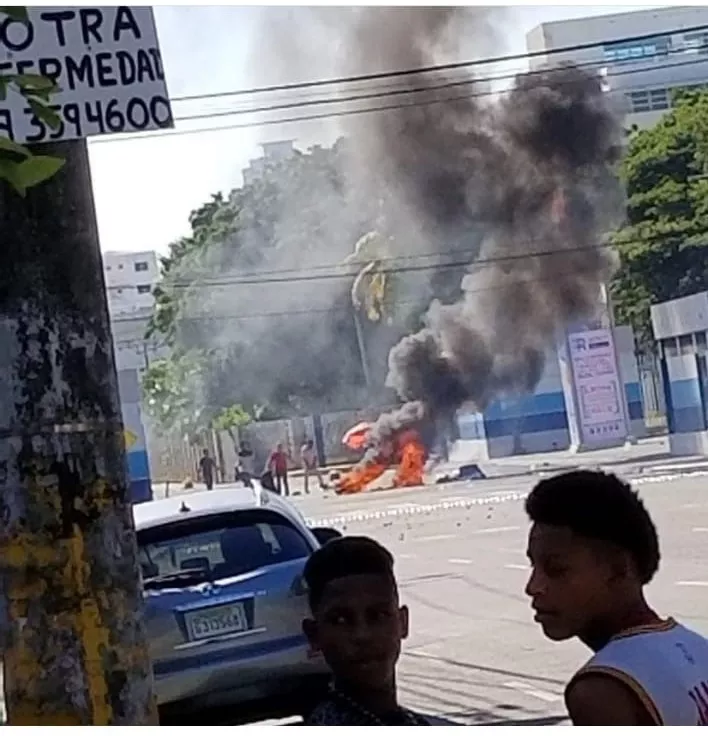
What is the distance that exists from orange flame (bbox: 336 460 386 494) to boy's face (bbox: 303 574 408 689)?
391 cm

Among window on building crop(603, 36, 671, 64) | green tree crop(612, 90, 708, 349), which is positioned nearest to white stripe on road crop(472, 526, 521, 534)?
green tree crop(612, 90, 708, 349)

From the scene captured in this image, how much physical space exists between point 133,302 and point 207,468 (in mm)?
631

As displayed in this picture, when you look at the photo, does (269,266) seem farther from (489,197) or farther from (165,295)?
(489,197)

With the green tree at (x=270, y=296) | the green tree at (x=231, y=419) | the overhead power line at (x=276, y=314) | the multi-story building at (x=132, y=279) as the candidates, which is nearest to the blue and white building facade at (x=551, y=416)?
the overhead power line at (x=276, y=314)

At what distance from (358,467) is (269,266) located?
95 cm

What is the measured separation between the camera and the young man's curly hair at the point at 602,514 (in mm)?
1441

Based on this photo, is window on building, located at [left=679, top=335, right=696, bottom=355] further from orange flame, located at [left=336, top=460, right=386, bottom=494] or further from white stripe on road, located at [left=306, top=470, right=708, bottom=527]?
orange flame, located at [left=336, top=460, right=386, bottom=494]

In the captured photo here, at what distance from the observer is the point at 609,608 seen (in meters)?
1.39

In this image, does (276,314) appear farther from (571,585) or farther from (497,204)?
(571,585)

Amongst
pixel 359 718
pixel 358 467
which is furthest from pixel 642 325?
pixel 359 718

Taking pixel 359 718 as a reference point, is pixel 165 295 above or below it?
above

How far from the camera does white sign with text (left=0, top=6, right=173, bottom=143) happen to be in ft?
5.21

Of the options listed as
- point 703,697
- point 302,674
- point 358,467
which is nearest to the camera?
point 703,697

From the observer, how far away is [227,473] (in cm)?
514
